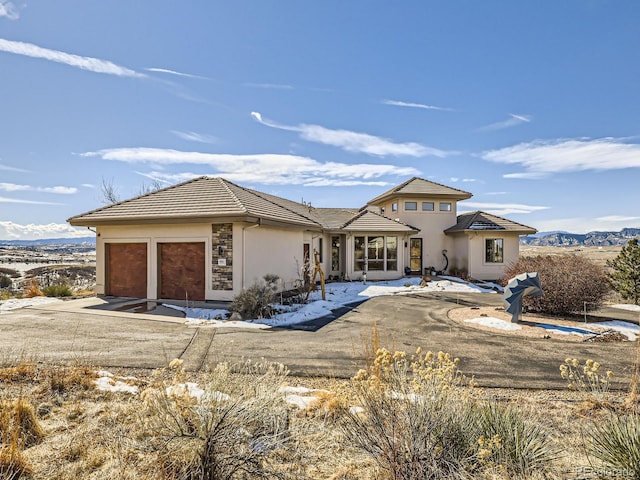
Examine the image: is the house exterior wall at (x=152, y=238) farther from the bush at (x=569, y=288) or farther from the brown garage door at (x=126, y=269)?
the bush at (x=569, y=288)

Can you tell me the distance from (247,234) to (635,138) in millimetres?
23836

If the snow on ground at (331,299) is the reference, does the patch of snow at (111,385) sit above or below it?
above

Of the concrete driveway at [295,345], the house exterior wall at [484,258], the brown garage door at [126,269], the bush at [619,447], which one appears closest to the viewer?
the bush at [619,447]

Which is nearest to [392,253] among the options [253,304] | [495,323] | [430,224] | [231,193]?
[430,224]

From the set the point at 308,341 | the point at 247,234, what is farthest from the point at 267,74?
the point at 308,341

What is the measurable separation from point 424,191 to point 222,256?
16.2 meters

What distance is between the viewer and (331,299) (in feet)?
47.8

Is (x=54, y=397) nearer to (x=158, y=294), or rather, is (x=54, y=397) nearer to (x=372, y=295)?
(x=158, y=294)

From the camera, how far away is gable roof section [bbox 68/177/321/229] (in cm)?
1211

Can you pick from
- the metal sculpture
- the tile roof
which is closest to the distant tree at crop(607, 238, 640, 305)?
the metal sculpture

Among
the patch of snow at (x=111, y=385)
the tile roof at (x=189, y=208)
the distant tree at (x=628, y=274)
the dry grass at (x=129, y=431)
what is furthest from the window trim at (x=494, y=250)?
the patch of snow at (x=111, y=385)

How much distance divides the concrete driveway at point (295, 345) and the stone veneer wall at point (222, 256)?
7.21 feet

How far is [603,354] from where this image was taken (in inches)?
281

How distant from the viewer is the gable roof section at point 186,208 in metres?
12.1
